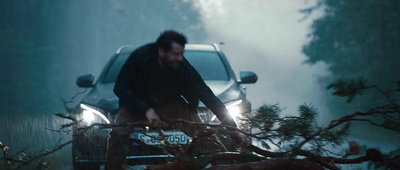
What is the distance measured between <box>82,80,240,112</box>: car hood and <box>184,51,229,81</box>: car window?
309 mm

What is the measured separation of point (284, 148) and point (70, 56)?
3802 centimetres

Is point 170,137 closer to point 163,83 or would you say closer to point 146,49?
point 163,83

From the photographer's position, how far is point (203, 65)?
8805 mm

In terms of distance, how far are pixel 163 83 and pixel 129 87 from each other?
0.29 metres

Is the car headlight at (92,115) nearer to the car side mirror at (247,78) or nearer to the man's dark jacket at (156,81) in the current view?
the man's dark jacket at (156,81)

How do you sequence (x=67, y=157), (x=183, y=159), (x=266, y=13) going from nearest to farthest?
(x=183, y=159)
(x=67, y=157)
(x=266, y=13)

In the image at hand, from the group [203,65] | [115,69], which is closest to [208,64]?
[203,65]

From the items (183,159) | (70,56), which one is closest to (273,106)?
(183,159)

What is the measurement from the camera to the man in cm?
463

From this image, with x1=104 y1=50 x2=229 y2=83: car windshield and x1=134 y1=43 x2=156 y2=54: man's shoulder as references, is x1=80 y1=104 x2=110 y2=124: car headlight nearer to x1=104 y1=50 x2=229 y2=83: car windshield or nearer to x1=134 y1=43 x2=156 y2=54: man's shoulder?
x1=104 y1=50 x2=229 y2=83: car windshield

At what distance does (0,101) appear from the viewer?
32031 millimetres

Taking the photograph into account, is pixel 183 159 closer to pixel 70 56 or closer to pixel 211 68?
pixel 211 68

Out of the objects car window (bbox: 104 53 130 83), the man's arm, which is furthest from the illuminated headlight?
the man's arm

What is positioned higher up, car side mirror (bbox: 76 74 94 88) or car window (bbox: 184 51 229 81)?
car window (bbox: 184 51 229 81)
